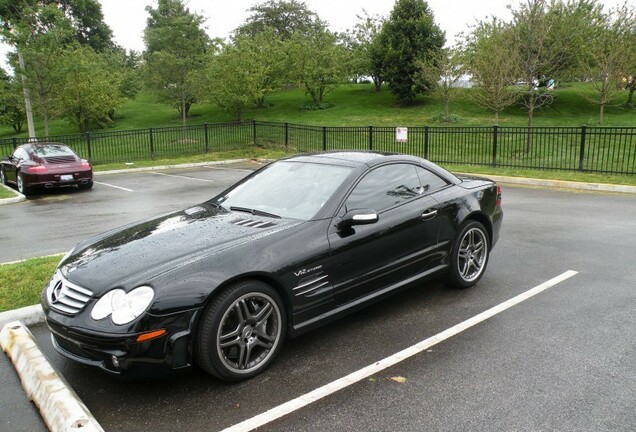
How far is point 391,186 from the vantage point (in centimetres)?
479

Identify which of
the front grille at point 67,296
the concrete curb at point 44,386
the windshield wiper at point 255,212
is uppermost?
the windshield wiper at point 255,212

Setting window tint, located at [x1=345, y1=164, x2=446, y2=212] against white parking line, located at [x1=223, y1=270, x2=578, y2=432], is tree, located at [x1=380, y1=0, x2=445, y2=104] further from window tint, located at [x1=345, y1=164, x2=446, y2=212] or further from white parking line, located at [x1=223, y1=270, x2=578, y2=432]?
white parking line, located at [x1=223, y1=270, x2=578, y2=432]

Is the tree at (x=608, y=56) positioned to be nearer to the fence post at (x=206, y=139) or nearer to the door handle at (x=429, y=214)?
the fence post at (x=206, y=139)

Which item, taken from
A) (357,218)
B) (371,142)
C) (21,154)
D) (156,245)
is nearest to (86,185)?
(21,154)

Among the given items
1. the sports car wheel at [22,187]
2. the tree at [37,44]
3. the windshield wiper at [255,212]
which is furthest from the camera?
the tree at [37,44]

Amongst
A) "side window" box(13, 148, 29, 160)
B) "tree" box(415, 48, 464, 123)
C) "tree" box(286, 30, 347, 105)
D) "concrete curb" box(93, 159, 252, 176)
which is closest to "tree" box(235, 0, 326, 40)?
"tree" box(286, 30, 347, 105)

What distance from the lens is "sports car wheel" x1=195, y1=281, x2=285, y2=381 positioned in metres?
3.30

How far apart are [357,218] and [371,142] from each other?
48.6 ft

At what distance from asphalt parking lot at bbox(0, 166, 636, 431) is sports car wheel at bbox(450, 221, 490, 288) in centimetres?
17

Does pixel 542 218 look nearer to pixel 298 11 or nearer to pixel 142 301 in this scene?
pixel 142 301

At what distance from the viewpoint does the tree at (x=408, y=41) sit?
29.2 m

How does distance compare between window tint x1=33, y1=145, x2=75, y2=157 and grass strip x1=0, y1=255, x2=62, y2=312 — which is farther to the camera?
window tint x1=33, y1=145, x2=75, y2=157

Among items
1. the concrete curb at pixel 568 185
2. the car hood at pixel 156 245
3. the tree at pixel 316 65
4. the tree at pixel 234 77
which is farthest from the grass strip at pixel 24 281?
the tree at pixel 316 65

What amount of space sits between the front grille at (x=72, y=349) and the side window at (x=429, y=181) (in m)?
3.24
